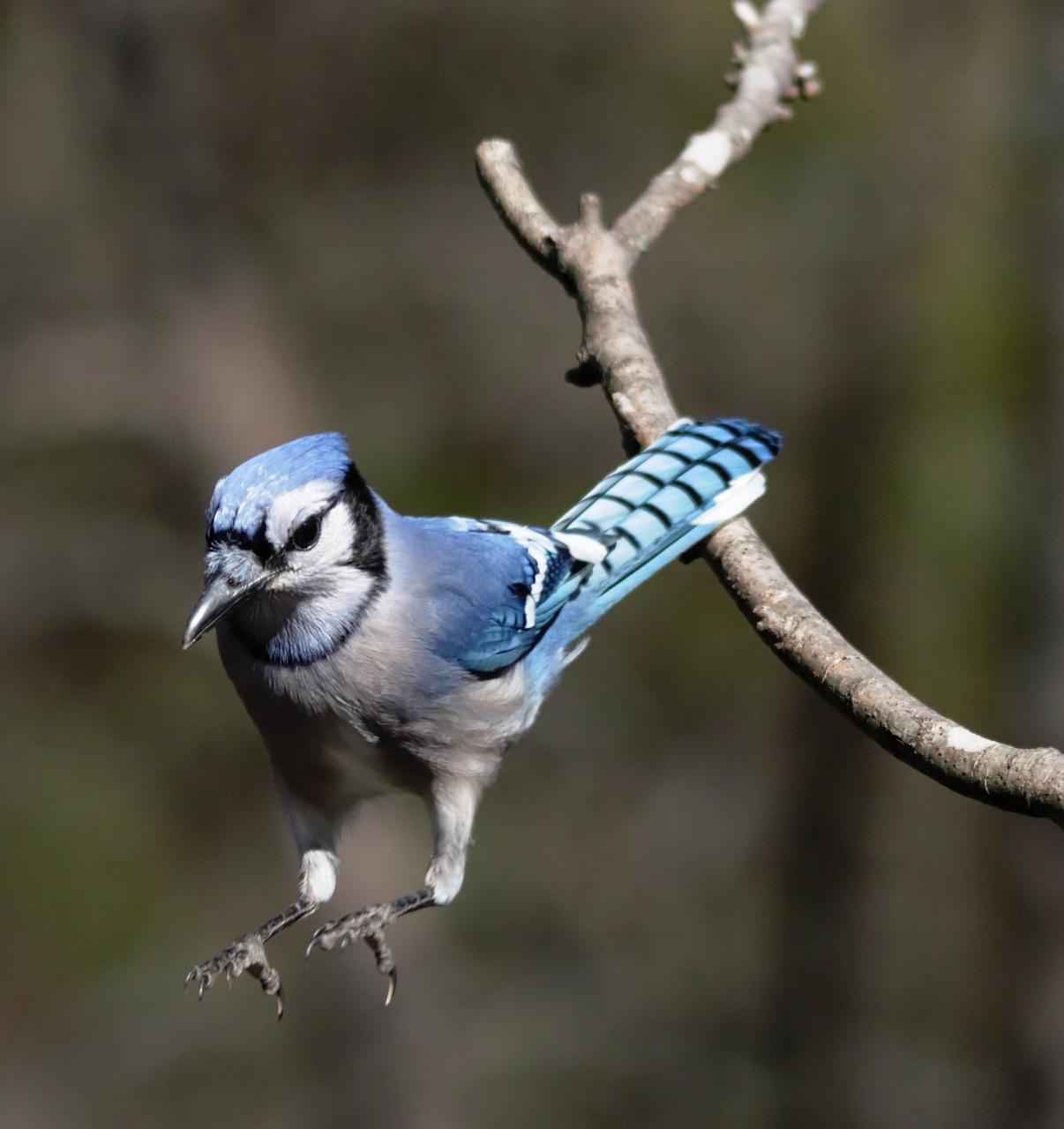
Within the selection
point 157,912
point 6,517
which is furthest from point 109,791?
point 6,517

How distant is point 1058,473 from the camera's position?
4.29 metres

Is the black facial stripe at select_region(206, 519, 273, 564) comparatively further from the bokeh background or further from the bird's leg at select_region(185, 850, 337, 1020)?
the bokeh background

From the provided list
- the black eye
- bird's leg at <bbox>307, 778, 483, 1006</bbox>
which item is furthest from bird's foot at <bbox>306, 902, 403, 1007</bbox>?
the black eye

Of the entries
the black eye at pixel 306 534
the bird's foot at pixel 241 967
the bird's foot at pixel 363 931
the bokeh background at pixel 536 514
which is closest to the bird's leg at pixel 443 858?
the bird's foot at pixel 363 931

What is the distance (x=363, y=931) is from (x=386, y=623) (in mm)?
377

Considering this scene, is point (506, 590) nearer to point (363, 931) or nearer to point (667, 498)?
point (667, 498)

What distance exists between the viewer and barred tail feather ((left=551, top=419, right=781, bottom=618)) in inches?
81.2

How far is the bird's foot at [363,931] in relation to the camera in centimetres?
177

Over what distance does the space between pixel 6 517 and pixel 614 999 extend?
8.28 feet

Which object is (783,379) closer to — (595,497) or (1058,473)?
(1058,473)

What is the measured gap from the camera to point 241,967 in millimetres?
1824

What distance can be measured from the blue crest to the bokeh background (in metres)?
2.68

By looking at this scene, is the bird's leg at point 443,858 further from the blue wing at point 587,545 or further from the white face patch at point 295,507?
the white face patch at point 295,507

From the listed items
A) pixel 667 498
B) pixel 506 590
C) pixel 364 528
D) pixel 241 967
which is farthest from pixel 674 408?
pixel 241 967
